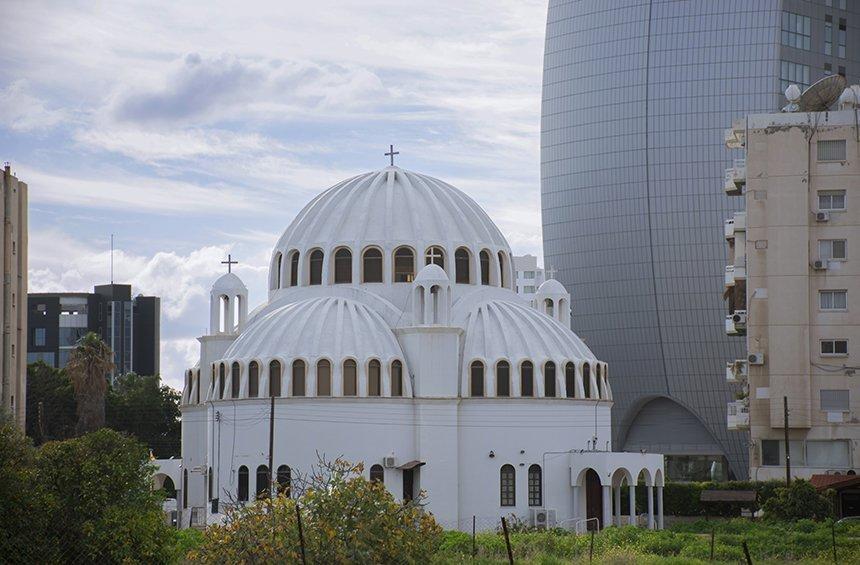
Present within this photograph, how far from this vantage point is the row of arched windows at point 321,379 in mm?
72750

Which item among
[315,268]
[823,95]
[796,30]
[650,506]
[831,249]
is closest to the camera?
[831,249]

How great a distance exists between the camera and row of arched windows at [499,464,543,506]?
243ft

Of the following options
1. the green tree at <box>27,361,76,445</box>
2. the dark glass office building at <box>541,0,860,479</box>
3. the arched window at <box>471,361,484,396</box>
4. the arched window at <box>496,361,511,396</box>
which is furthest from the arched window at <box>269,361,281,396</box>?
the dark glass office building at <box>541,0,860,479</box>

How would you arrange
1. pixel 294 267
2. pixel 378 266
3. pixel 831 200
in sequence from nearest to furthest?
pixel 831 200 → pixel 378 266 → pixel 294 267

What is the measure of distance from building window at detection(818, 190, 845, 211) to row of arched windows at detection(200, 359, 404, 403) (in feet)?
72.2

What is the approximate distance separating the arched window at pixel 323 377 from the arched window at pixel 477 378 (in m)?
7.37

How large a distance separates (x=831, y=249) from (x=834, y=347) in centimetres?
400

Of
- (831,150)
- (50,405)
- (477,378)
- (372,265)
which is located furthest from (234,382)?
(50,405)

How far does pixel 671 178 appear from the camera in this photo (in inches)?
5217

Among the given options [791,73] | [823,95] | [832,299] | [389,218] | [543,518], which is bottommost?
[543,518]

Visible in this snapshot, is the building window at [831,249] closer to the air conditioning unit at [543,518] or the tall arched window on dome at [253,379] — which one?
the air conditioning unit at [543,518]

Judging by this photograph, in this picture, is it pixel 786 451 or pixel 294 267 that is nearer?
pixel 786 451

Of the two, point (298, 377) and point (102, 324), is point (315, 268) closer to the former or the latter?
point (298, 377)

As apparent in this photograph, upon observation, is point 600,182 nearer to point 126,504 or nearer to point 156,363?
point 156,363
